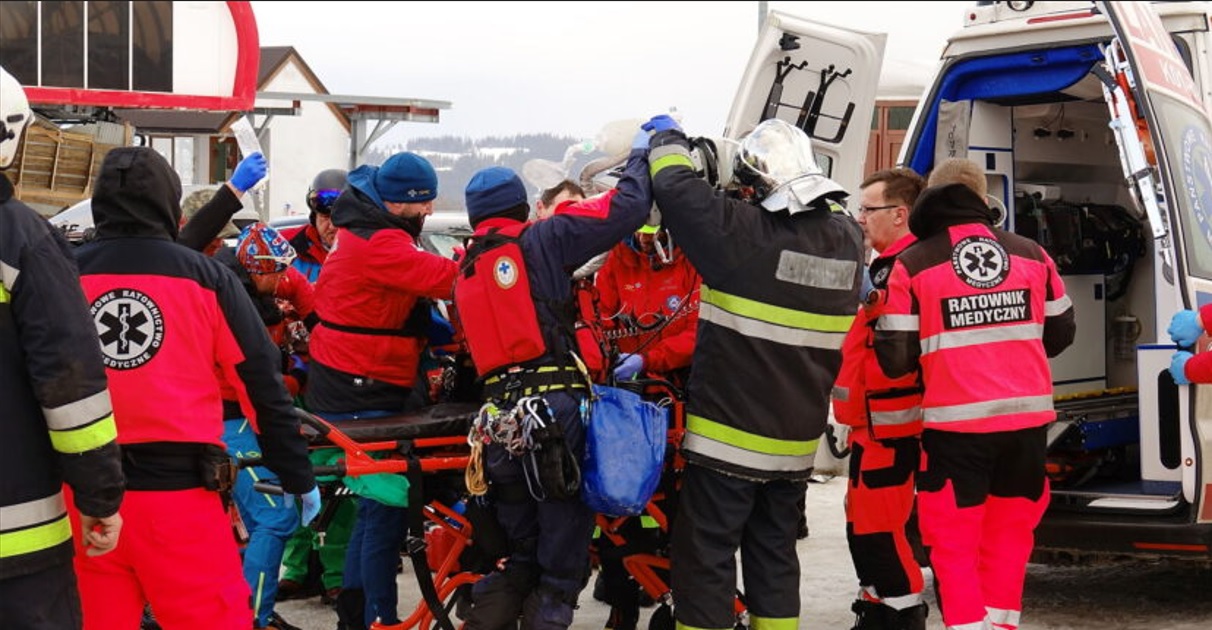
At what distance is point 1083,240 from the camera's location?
8.12 meters

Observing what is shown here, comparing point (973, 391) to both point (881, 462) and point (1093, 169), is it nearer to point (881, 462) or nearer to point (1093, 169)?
point (881, 462)

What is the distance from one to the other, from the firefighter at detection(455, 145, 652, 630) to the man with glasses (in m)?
2.11

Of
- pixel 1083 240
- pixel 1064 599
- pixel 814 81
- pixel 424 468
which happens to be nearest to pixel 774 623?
pixel 424 468

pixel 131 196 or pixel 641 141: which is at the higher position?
pixel 641 141

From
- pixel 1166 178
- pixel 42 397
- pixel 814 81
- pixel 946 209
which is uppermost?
pixel 814 81

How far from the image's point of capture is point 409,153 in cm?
625

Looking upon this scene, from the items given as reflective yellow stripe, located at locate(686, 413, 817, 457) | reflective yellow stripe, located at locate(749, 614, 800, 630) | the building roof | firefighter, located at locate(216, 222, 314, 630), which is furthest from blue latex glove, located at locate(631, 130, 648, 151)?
the building roof

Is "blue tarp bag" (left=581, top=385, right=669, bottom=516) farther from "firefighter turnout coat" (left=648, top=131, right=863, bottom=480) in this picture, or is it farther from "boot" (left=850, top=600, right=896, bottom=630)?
"boot" (left=850, top=600, right=896, bottom=630)

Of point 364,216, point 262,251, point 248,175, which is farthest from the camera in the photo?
point 262,251

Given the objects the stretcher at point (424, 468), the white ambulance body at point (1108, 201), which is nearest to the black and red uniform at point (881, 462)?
the white ambulance body at point (1108, 201)

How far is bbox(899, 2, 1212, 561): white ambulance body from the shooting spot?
6.23 metres

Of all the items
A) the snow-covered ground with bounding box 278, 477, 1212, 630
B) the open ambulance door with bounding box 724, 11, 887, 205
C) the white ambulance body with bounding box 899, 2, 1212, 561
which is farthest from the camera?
the open ambulance door with bounding box 724, 11, 887, 205

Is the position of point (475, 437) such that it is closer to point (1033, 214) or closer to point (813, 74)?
point (813, 74)

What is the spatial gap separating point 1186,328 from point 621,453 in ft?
7.47
